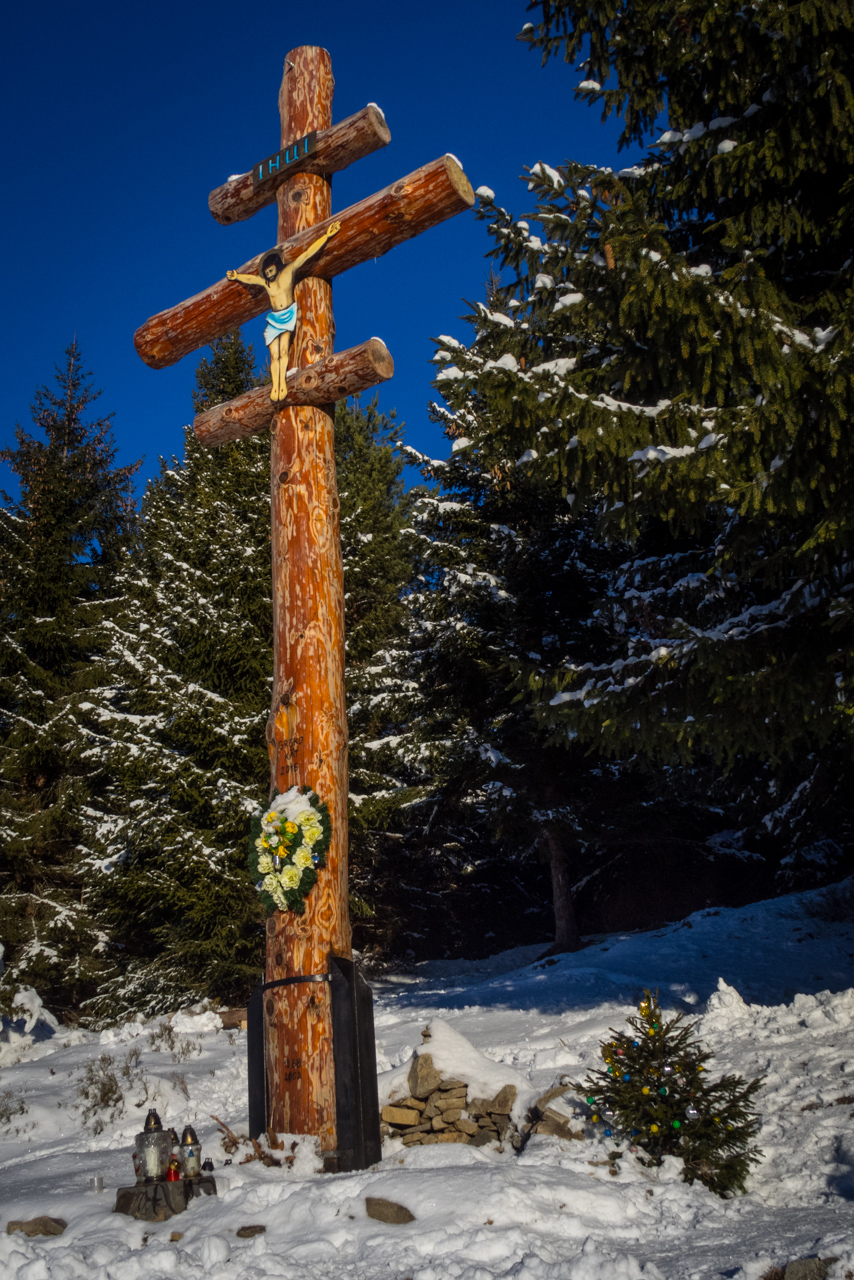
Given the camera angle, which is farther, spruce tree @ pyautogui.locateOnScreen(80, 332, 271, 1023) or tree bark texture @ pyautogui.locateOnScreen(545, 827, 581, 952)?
tree bark texture @ pyautogui.locateOnScreen(545, 827, 581, 952)

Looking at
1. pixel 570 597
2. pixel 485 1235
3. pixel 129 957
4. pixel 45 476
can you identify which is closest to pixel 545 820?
pixel 570 597

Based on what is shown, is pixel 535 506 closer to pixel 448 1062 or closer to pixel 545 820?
pixel 545 820

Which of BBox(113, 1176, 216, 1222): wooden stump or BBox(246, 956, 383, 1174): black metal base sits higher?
BBox(246, 956, 383, 1174): black metal base

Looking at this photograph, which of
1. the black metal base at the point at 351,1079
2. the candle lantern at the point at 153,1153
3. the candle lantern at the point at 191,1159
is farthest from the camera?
the black metal base at the point at 351,1079

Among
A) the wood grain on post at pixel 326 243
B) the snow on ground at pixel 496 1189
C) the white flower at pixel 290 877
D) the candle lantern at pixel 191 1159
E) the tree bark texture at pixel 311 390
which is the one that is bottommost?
the snow on ground at pixel 496 1189

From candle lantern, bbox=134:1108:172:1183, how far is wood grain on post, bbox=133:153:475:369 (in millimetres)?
5482

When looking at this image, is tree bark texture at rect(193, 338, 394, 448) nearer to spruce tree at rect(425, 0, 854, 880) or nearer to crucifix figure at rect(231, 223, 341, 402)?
crucifix figure at rect(231, 223, 341, 402)

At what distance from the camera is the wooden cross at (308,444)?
5363 millimetres

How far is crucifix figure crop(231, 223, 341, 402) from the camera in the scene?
6449 mm

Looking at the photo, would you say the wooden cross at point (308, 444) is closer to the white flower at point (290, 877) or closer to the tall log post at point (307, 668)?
the tall log post at point (307, 668)

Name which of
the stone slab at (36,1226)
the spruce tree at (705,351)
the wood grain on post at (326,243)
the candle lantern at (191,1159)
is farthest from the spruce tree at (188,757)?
the stone slab at (36,1226)

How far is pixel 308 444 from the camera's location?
638 centimetres

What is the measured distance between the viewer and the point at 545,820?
544 inches

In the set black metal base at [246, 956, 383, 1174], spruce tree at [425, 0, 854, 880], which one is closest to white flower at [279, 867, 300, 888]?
black metal base at [246, 956, 383, 1174]
